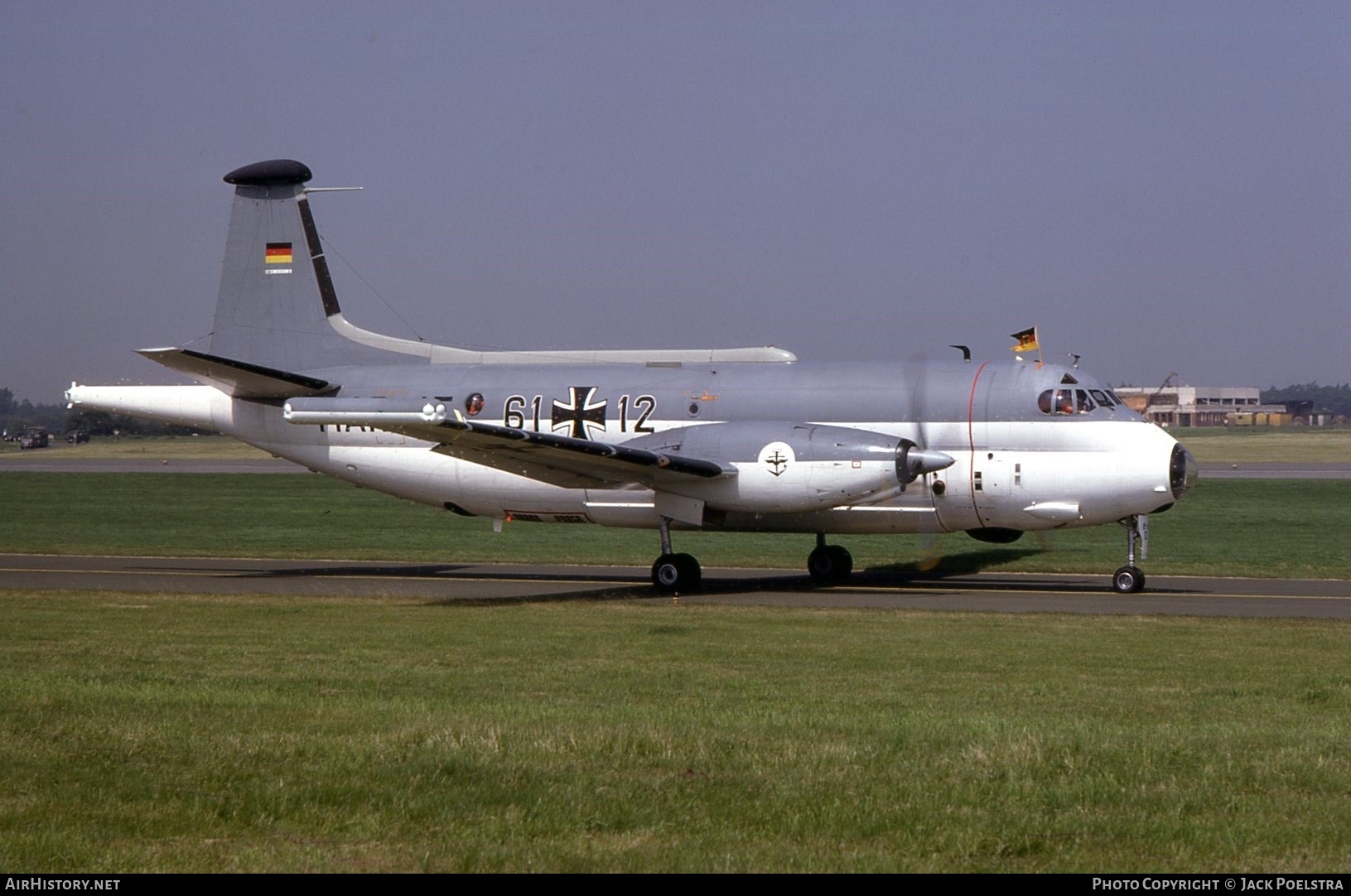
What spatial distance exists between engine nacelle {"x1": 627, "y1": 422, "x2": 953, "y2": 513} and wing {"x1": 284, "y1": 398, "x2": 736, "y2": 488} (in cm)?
35

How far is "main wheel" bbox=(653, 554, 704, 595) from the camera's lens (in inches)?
951

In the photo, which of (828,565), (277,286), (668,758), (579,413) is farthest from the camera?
(277,286)

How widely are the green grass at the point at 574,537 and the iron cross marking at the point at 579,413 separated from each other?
522 centimetres

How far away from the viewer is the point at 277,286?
29.4 m

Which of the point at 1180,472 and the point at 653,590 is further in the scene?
the point at 653,590

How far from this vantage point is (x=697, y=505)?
23891 mm

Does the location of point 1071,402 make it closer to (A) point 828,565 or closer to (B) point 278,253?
(A) point 828,565

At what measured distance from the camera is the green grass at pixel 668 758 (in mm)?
7195

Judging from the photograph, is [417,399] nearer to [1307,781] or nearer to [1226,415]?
[1307,781]

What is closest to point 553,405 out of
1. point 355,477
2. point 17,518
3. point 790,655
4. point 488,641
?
point 355,477

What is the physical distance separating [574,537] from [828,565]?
12.4m

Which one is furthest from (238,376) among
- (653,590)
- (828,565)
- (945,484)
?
(945,484)

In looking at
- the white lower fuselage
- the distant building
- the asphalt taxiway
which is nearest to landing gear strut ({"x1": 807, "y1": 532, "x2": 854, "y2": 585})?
the asphalt taxiway

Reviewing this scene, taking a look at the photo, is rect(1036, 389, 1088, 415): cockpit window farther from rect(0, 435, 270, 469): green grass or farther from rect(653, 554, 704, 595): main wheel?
rect(0, 435, 270, 469): green grass
